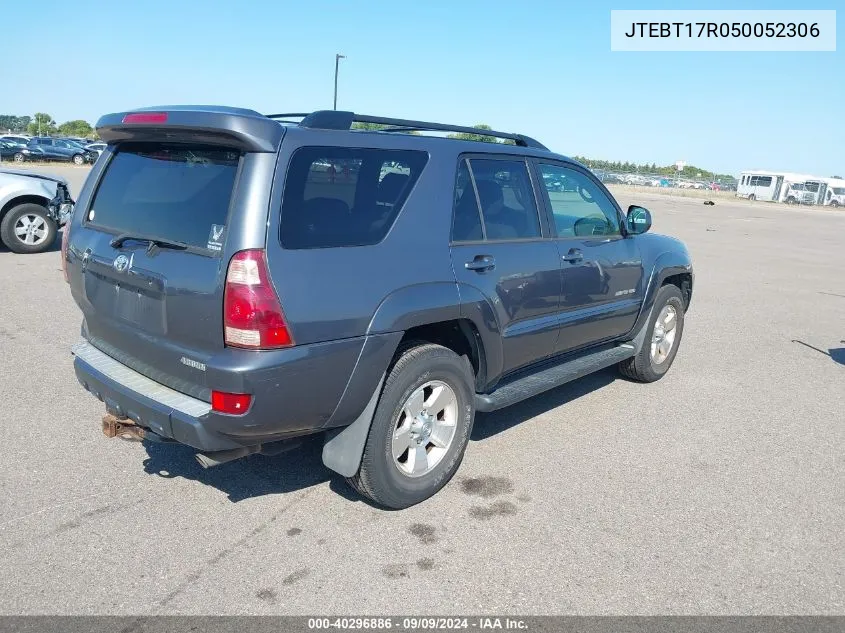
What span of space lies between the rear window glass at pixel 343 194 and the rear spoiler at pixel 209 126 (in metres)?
0.16

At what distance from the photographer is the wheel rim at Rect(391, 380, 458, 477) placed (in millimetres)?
3615

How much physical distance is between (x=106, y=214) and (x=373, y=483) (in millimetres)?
2018

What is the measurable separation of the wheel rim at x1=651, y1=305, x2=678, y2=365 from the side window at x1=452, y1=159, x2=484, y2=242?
101 inches

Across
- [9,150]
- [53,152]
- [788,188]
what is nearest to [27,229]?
[9,150]

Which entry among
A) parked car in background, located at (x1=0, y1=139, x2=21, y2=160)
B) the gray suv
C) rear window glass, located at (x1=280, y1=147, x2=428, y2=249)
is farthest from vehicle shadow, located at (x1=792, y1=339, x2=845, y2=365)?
parked car in background, located at (x1=0, y1=139, x2=21, y2=160)

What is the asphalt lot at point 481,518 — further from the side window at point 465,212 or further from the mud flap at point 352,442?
the side window at point 465,212

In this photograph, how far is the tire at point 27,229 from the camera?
1023cm

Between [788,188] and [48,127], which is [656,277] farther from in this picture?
[48,127]

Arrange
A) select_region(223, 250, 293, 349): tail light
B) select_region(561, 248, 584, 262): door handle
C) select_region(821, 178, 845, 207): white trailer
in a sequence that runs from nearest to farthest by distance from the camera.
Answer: select_region(223, 250, 293, 349): tail light, select_region(561, 248, 584, 262): door handle, select_region(821, 178, 845, 207): white trailer

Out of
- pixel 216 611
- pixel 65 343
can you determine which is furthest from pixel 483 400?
pixel 65 343

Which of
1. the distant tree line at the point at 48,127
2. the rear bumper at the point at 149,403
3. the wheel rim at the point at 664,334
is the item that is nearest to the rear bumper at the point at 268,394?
the rear bumper at the point at 149,403

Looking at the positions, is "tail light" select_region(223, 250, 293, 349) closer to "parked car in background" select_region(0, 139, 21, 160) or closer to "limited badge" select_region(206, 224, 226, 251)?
"limited badge" select_region(206, 224, 226, 251)

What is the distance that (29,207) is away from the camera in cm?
1030

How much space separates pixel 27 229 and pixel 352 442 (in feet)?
30.0
